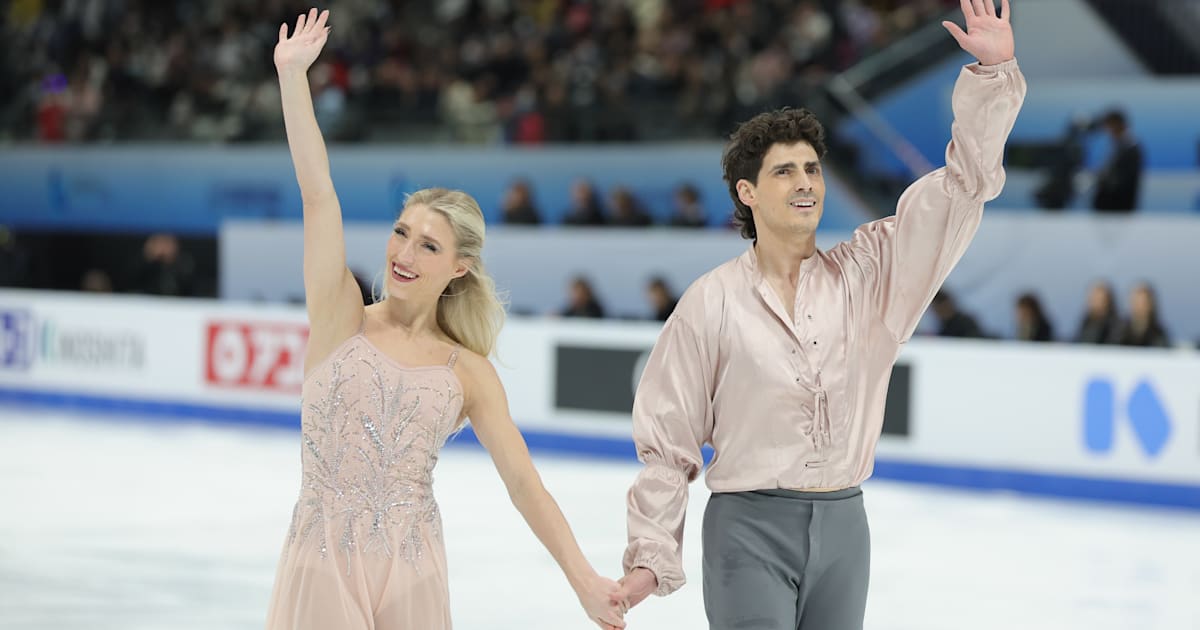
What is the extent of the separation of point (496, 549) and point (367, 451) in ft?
14.6

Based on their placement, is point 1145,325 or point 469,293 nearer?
point 469,293

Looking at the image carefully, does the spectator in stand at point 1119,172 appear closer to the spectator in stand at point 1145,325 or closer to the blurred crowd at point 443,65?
the spectator in stand at point 1145,325

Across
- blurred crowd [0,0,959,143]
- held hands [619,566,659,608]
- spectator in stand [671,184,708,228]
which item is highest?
blurred crowd [0,0,959,143]

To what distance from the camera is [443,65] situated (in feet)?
53.0

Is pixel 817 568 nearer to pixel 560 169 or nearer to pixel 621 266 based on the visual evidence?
pixel 621 266

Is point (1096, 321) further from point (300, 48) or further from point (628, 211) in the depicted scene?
point (300, 48)

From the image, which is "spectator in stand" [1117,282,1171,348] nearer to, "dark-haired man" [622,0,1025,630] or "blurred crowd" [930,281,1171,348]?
Result: "blurred crowd" [930,281,1171,348]

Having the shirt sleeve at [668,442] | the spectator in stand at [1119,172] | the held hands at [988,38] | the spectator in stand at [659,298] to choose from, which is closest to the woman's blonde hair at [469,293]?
the shirt sleeve at [668,442]

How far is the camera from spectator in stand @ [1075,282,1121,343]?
10453 millimetres

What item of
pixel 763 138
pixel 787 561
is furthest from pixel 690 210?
pixel 787 561

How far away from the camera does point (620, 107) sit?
1422cm

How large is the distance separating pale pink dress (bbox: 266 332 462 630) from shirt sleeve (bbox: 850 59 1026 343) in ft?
3.17

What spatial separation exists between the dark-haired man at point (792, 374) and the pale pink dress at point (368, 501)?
44cm

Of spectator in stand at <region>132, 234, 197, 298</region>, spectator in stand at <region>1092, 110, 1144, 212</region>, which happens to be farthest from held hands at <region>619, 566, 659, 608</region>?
spectator in stand at <region>132, 234, 197, 298</region>
